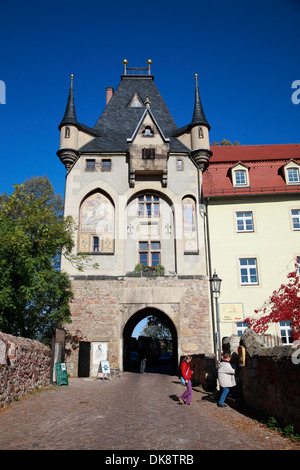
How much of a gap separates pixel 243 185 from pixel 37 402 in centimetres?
1678

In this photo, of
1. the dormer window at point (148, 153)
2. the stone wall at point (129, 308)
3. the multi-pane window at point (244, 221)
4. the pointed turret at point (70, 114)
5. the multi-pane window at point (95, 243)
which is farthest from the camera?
the pointed turret at point (70, 114)

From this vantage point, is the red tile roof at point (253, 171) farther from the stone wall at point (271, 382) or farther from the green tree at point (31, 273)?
the stone wall at point (271, 382)

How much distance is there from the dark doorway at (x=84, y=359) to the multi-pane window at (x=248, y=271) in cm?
899

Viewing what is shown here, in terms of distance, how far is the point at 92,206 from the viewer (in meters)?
23.6

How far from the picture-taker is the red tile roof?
74.7 feet

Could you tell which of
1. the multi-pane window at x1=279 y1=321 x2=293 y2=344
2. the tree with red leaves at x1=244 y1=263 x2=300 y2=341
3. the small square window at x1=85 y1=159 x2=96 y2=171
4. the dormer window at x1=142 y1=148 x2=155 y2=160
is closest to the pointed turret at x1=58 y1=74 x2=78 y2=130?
the small square window at x1=85 y1=159 x2=96 y2=171

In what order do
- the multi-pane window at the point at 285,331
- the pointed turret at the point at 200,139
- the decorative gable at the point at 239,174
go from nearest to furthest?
the multi-pane window at the point at 285,331 < the decorative gable at the point at 239,174 < the pointed turret at the point at 200,139

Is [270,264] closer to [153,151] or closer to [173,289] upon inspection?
[173,289]

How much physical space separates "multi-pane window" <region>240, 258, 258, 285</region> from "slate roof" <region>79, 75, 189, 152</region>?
7948 mm

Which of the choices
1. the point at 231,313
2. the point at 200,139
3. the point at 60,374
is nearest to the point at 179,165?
the point at 200,139

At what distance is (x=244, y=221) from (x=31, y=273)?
1207 cm

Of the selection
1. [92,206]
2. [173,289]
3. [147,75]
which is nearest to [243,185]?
[173,289]

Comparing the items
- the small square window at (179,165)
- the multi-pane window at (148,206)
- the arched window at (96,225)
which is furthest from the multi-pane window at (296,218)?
the arched window at (96,225)

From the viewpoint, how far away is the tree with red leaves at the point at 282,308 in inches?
753
